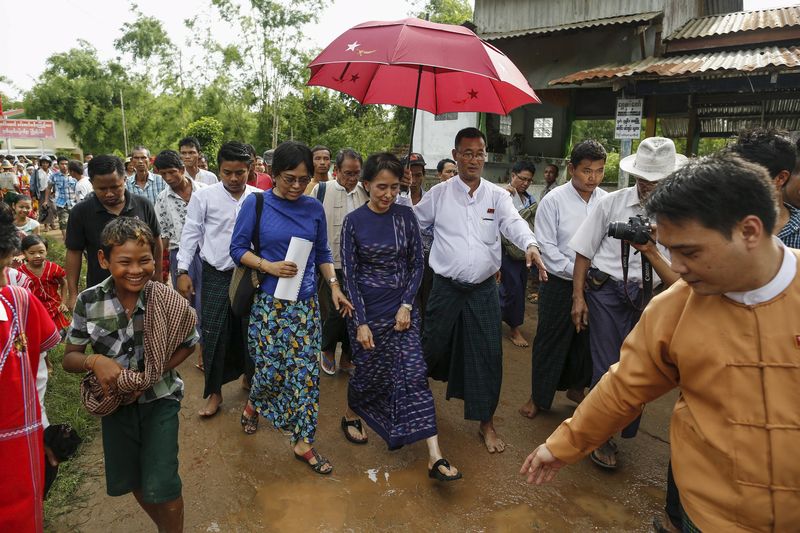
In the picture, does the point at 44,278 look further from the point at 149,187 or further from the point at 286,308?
the point at 286,308

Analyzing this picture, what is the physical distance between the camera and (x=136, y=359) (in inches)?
86.4

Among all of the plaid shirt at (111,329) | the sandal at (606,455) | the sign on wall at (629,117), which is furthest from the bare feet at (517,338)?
the plaid shirt at (111,329)

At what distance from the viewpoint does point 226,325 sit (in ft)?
11.9

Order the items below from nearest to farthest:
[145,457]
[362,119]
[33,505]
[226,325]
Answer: [33,505] < [145,457] < [226,325] < [362,119]

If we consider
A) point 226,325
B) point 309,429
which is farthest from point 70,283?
point 309,429

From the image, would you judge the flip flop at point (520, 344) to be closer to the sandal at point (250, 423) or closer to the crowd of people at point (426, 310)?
the crowd of people at point (426, 310)

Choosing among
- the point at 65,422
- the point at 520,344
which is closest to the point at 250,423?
the point at 65,422

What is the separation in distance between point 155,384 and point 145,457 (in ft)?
0.99

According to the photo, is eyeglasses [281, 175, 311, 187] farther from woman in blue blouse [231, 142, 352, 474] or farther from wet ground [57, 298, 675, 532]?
wet ground [57, 298, 675, 532]

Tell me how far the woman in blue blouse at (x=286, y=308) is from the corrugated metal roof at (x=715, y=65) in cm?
537

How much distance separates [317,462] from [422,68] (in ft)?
8.95

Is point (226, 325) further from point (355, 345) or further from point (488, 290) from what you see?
point (488, 290)

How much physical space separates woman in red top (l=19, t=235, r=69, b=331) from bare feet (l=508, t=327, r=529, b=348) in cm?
418

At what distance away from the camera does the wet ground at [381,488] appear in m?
2.67
